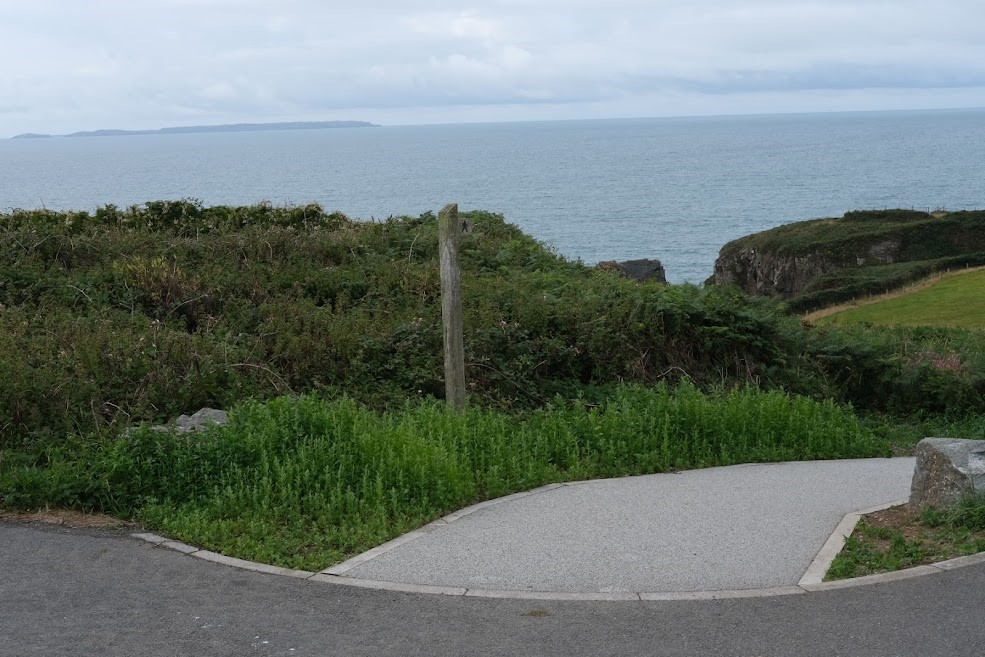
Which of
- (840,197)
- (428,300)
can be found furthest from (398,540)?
(840,197)

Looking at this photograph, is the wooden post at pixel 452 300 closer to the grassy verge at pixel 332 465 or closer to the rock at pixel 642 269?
the grassy verge at pixel 332 465

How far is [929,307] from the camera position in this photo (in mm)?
38531

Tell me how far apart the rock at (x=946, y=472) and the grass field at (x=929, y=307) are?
976 inches

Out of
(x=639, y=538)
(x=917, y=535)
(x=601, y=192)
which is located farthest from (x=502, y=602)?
(x=601, y=192)

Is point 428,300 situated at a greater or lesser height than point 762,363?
greater

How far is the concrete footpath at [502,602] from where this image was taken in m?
5.76

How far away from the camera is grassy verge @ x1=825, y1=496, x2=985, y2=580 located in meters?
6.97

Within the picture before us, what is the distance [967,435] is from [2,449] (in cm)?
1136

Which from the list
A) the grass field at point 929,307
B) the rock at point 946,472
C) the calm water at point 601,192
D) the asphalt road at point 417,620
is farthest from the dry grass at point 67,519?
the calm water at point 601,192

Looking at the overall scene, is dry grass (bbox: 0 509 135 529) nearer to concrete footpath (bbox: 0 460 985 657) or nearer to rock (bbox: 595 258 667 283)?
concrete footpath (bbox: 0 460 985 657)

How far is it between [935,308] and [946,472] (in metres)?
32.7

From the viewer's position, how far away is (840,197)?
12531 centimetres

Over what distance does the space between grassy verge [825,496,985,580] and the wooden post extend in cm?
411

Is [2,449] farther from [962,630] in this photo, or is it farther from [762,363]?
[762,363]
